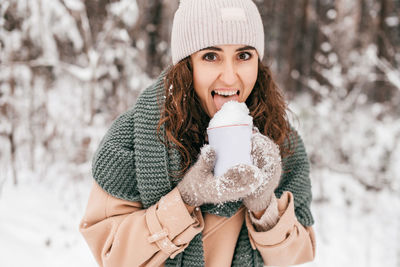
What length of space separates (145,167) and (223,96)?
0.44m

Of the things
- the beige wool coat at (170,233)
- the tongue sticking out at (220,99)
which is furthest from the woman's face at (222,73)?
the beige wool coat at (170,233)

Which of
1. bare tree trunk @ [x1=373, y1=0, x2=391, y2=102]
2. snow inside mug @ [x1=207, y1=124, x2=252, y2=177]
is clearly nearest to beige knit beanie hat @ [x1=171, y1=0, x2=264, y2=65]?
snow inside mug @ [x1=207, y1=124, x2=252, y2=177]

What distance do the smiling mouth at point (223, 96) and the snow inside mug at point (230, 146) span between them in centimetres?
19

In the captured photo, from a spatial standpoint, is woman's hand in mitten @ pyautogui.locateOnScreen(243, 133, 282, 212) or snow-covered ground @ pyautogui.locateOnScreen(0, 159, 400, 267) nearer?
woman's hand in mitten @ pyautogui.locateOnScreen(243, 133, 282, 212)

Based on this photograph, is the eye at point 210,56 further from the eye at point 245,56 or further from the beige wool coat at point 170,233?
the beige wool coat at point 170,233

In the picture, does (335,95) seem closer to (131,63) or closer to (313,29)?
(131,63)

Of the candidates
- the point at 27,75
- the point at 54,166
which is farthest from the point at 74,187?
the point at 27,75

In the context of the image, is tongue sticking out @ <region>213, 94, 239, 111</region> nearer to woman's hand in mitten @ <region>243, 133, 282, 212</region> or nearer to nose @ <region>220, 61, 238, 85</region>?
nose @ <region>220, 61, 238, 85</region>

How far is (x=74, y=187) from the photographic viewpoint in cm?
366

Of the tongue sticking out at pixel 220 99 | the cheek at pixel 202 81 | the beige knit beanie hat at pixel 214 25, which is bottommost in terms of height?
the tongue sticking out at pixel 220 99

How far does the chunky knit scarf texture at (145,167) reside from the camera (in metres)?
1.20

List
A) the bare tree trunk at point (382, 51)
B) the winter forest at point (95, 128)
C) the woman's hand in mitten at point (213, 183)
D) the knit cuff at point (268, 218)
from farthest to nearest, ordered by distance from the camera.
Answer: the bare tree trunk at point (382, 51), the winter forest at point (95, 128), the knit cuff at point (268, 218), the woman's hand in mitten at point (213, 183)

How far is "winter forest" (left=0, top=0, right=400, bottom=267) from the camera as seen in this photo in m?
Answer: 2.86

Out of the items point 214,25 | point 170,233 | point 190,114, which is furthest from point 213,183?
point 214,25
